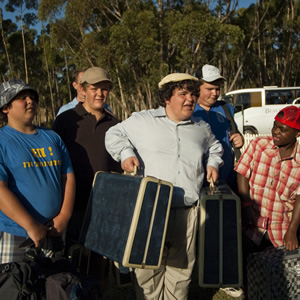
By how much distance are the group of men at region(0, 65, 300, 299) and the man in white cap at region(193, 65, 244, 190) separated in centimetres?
40

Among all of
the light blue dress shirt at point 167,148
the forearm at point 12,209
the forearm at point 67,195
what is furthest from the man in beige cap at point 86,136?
the forearm at point 12,209

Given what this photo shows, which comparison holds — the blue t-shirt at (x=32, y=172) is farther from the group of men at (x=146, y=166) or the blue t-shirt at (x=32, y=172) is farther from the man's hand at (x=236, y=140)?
the man's hand at (x=236, y=140)

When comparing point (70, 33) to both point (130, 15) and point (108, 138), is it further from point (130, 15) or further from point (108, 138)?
point (108, 138)

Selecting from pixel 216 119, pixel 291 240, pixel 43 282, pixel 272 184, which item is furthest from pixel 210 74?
pixel 43 282

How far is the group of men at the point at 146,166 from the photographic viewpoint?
2.55 metres

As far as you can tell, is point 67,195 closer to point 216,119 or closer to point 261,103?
point 216,119

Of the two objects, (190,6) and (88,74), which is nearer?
(88,74)

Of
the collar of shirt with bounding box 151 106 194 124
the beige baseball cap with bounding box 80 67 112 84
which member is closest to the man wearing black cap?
the beige baseball cap with bounding box 80 67 112 84

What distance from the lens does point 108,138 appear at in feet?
10.2

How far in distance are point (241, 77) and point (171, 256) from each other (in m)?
42.9

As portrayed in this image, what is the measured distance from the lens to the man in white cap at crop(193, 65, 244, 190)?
3.67 meters

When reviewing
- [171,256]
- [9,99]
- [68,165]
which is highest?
[9,99]

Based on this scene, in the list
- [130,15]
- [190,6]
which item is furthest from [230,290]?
[190,6]

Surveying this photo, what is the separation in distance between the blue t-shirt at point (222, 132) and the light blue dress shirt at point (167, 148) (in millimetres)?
583
